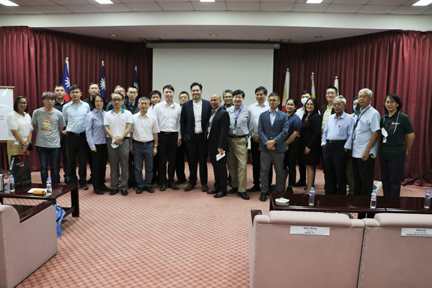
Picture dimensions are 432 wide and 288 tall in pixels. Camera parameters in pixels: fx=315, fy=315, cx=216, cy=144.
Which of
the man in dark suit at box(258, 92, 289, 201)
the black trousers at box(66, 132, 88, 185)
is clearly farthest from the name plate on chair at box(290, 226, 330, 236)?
the black trousers at box(66, 132, 88, 185)

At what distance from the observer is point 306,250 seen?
199 centimetres

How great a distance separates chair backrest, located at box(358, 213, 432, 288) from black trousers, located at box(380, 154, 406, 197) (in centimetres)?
200

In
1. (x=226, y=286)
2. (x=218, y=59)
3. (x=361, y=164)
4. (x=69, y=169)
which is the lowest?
(x=226, y=286)

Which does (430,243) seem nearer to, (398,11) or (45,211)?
(45,211)

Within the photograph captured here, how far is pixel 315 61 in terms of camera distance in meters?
7.67

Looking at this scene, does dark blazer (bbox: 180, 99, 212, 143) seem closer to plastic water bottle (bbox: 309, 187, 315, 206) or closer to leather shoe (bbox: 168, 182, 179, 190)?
leather shoe (bbox: 168, 182, 179, 190)

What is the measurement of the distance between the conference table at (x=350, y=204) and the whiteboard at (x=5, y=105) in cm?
522

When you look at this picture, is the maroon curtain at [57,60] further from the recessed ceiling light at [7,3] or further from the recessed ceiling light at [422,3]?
the recessed ceiling light at [422,3]

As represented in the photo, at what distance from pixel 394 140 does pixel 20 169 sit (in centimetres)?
442

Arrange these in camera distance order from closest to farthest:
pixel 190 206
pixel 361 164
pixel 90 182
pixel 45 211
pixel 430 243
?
pixel 430 243, pixel 45 211, pixel 361 164, pixel 190 206, pixel 90 182

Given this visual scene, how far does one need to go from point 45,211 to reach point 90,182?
290cm

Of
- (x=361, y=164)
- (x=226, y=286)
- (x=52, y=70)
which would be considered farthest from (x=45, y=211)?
(x=52, y=70)

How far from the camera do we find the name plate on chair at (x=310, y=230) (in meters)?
1.96

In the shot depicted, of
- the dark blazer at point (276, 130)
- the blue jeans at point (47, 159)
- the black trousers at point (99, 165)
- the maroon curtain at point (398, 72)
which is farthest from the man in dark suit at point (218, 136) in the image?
the maroon curtain at point (398, 72)
